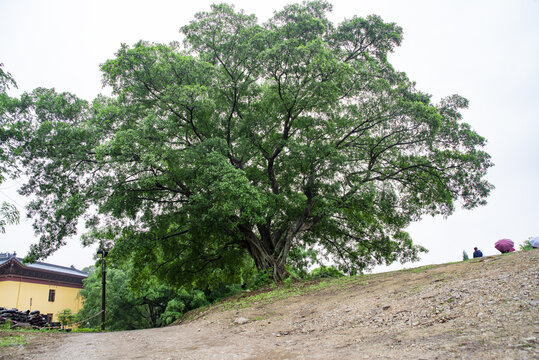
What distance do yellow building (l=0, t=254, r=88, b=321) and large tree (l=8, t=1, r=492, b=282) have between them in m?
18.3

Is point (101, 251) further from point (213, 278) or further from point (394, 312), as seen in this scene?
point (394, 312)

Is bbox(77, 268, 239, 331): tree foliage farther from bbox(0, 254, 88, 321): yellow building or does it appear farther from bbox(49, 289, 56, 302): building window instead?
bbox(49, 289, 56, 302): building window

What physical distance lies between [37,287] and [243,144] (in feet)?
87.8

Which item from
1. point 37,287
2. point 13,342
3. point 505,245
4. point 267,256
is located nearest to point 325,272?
point 267,256

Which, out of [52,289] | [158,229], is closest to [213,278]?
[158,229]

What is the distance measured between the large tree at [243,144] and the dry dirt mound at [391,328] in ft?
14.6

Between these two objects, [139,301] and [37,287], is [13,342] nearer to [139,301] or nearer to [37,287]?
[139,301]

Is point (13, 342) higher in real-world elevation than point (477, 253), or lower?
lower

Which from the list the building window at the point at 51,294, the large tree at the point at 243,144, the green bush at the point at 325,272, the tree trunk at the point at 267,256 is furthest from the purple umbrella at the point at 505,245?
the building window at the point at 51,294

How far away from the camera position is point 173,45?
13938mm

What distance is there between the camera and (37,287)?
2922 centimetres

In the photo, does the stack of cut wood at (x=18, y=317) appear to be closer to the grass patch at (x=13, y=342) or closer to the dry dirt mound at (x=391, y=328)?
the grass patch at (x=13, y=342)

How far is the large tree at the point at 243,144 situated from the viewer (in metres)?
11.8

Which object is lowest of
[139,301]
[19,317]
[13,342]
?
[13,342]
